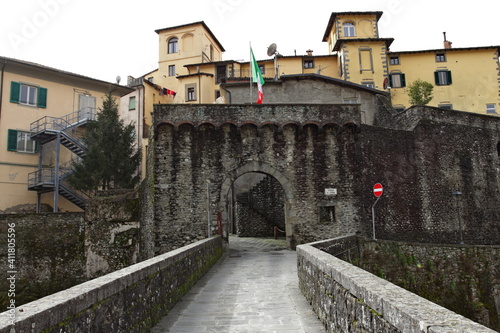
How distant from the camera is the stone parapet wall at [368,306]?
8.18 ft

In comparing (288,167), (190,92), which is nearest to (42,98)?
(190,92)

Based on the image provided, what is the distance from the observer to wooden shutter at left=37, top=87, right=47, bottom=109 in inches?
927

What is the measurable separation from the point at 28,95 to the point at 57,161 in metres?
5.10

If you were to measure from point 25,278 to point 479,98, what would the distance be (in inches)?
1293

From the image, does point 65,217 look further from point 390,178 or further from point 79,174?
point 390,178

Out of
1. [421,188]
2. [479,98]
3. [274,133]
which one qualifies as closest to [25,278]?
[274,133]

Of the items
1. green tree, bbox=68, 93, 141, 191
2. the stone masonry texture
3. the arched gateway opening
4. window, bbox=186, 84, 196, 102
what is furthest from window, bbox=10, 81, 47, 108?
the arched gateway opening

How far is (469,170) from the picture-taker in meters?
19.6

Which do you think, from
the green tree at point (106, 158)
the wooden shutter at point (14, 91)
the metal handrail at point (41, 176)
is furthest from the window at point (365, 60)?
the wooden shutter at point (14, 91)

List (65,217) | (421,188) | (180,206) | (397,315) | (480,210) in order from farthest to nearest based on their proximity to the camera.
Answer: (480,210) → (421,188) → (65,217) → (180,206) → (397,315)

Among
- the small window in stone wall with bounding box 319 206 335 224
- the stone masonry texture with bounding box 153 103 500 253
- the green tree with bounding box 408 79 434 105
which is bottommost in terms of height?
the small window in stone wall with bounding box 319 206 335 224

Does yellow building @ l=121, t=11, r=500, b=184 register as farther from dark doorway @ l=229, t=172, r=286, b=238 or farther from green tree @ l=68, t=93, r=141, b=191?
dark doorway @ l=229, t=172, r=286, b=238

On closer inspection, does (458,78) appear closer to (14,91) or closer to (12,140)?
(14,91)

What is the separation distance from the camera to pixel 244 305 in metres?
6.53
